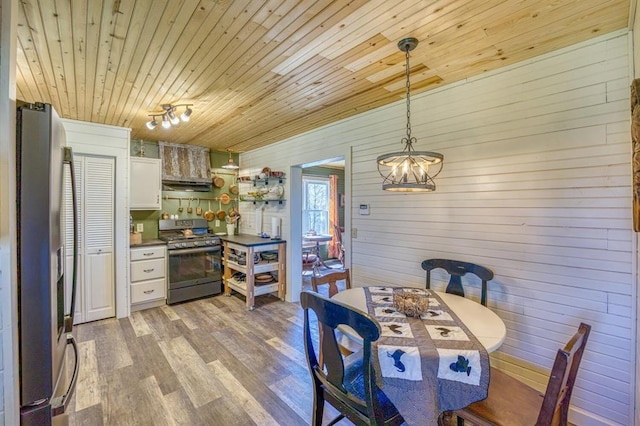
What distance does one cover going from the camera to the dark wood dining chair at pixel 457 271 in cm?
223

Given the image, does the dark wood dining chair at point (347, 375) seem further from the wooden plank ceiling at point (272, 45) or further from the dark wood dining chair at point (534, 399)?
the wooden plank ceiling at point (272, 45)

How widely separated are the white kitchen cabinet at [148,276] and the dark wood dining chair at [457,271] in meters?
3.62

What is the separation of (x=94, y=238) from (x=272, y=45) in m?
3.34

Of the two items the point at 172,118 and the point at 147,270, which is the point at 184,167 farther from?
the point at 172,118

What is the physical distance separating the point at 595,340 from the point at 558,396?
3.67 ft

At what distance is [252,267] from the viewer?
13.6 ft

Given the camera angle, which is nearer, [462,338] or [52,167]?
[52,167]

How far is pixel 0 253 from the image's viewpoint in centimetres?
93

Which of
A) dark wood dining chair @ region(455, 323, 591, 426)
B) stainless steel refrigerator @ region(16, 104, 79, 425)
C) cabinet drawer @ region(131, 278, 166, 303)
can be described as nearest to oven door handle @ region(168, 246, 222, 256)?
cabinet drawer @ region(131, 278, 166, 303)

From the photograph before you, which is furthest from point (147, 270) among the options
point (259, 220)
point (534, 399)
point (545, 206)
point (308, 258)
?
point (545, 206)

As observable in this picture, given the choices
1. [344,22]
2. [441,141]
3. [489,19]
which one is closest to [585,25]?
[489,19]

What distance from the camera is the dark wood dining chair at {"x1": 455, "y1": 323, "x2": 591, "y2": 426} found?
1.13 meters

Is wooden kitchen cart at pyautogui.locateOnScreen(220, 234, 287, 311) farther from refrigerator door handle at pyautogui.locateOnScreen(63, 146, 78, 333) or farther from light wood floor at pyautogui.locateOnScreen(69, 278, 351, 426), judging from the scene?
refrigerator door handle at pyautogui.locateOnScreen(63, 146, 78, 333)

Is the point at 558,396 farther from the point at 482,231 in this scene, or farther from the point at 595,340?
the point at 482,231
